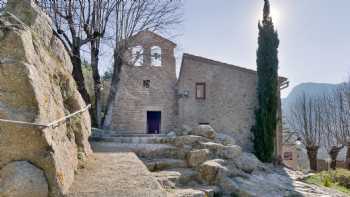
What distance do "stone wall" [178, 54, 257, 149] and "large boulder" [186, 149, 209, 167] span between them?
7.41m

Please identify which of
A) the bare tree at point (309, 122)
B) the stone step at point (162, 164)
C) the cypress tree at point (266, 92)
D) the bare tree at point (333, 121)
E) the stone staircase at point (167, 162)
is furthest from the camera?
the bare tree at point (309, 122)

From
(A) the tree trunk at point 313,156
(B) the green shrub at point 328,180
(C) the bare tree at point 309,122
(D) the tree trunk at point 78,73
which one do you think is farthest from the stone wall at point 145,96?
(C) the bare tree at point 309,122

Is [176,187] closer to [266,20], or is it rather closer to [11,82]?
[11,82]

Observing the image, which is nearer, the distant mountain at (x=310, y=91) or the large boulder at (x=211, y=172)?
the large boulder at (x=211, y=172)

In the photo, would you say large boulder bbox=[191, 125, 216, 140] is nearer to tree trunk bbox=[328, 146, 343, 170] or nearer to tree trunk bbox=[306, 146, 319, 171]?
tree trunk bbox=[306, 146, 319, 171]

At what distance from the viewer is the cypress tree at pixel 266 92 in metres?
14.4

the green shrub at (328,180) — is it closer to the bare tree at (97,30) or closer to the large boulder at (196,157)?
the large boulder at (196,157)

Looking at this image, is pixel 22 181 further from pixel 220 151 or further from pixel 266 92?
pixel 266 92

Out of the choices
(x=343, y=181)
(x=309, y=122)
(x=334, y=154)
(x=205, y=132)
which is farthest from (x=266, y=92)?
(x=334, y=154)

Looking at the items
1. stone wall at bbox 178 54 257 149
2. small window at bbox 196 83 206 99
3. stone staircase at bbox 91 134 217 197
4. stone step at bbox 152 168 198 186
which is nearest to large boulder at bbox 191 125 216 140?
stone staircase at bbox 91 134 217 197

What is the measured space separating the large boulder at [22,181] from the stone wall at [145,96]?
542 inches

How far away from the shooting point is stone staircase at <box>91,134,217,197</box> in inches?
243

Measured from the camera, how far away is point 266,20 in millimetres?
15906

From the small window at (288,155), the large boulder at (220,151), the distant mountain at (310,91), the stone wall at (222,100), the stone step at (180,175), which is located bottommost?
the small window at (288,155)
